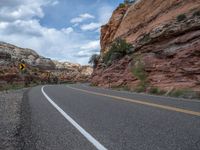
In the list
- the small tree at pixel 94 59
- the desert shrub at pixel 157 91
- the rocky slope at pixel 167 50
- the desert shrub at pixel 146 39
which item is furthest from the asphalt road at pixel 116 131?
the small tree at pixel 94 59

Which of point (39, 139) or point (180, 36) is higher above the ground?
point (180, 36)

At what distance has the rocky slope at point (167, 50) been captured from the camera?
69.8 ft

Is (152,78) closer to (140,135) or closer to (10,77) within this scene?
(140,135)

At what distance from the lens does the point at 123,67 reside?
109ft

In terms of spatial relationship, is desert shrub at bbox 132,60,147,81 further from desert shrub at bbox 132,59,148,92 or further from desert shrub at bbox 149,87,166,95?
desert shrub at bbox 149,87,166,95

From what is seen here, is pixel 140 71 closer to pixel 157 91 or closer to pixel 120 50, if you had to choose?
pixel 157 91

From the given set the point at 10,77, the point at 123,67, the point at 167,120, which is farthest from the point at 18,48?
the point at 167,120

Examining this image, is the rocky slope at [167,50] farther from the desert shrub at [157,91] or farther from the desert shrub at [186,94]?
the desert shrub at [186,94]

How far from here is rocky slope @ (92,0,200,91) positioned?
2128cm

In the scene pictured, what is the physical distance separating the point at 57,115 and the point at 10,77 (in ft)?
187

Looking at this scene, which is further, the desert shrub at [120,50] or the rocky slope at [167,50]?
the desert shrub at [120,50]

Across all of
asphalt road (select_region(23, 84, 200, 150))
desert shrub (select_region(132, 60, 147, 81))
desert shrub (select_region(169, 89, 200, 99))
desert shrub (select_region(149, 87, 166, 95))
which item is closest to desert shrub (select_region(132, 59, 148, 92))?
desert shrub (select_region(132, 60, 147, 81))

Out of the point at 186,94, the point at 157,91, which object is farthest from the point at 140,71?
the point at 186,94

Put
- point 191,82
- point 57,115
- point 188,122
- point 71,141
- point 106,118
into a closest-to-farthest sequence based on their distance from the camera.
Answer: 1. point 71,141
2. point 188,122
3. point 106,118
4. point 57,115
5. point 191,82
